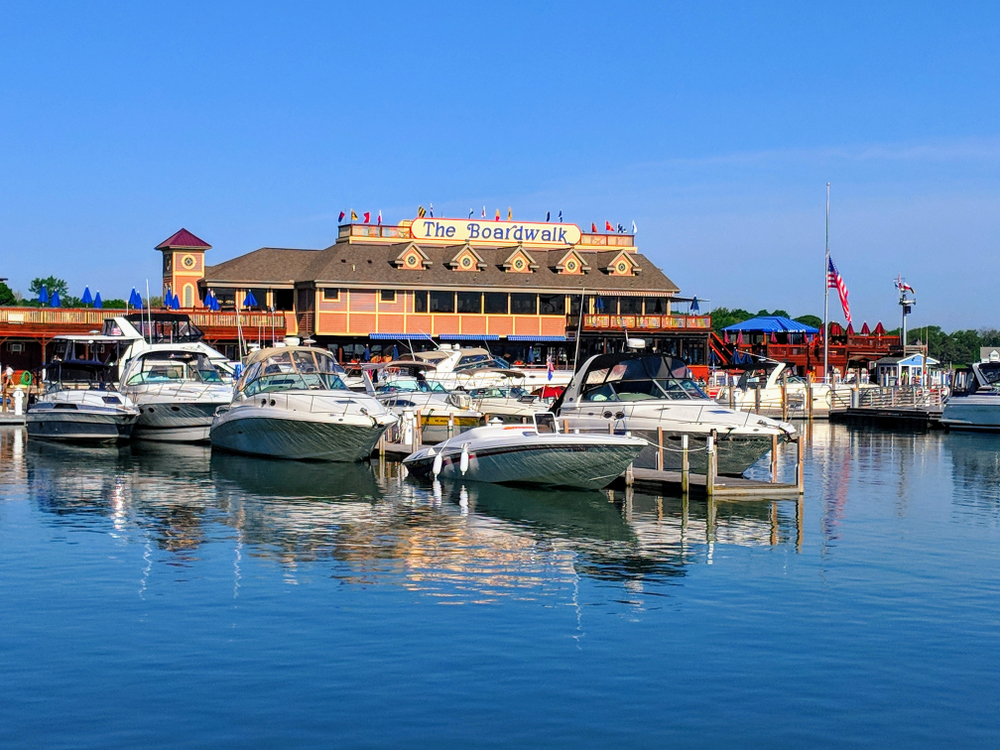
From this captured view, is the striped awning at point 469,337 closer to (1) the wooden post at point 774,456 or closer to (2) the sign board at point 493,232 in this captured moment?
(2) the sign board at point 493,232

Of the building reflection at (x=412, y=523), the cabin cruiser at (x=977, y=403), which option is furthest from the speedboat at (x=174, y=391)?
the cabin cruiser at (x=977, y=403)

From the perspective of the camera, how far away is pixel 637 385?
1320 inches

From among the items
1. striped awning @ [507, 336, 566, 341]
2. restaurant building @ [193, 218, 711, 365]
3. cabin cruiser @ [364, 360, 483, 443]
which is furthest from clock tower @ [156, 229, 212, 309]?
cabin cruiser @ [364, 360, 483, 443]

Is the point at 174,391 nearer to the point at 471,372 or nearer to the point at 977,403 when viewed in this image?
the point at 471,372

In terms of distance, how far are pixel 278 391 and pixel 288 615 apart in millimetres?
20399

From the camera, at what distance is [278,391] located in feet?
122

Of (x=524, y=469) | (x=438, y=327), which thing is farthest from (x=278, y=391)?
(x=438, y=327)

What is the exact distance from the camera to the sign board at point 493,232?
79062mm

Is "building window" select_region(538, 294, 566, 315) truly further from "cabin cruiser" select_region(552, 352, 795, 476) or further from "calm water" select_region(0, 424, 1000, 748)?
"calm water" select_region(0, 424, 1000, 748)

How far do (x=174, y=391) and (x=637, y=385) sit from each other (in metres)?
18.0

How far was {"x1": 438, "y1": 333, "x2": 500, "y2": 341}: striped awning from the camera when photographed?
75312 mm

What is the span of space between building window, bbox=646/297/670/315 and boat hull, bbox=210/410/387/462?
45696 mm

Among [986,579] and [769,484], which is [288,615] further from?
[769,484]

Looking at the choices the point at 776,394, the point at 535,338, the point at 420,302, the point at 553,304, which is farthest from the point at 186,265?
the point at 776,394
